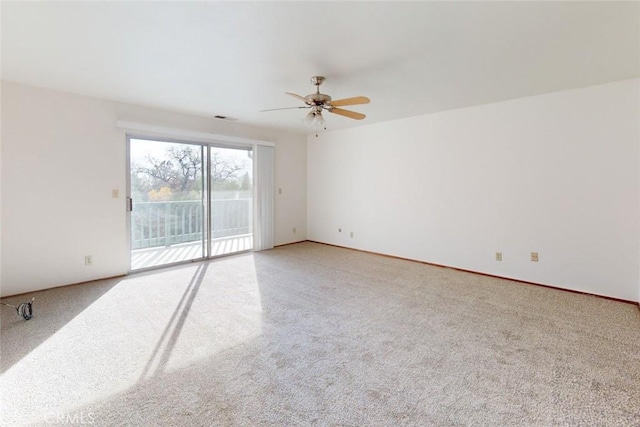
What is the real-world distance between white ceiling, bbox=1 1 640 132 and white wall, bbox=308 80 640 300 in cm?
40

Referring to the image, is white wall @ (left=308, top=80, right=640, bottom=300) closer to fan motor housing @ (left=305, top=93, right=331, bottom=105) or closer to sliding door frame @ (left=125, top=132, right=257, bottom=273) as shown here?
sliding door frame @ (left=125, top=132, right=257, bottom=273)

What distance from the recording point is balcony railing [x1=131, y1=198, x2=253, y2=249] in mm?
4309

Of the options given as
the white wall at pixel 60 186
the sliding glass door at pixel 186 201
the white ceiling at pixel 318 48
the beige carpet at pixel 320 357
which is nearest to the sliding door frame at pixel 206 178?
the sliding glass door at pixel 186 201

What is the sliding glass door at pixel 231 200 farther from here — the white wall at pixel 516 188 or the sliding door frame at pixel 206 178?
the white wall at pixel 516 188

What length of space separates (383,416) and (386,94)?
3.30 m

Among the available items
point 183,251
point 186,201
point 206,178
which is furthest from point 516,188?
point 183,251

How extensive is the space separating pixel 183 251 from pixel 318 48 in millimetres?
3913

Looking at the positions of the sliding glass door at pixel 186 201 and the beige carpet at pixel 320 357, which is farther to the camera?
the sliding glass door at pixel 186 201

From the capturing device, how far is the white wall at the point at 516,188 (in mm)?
3207

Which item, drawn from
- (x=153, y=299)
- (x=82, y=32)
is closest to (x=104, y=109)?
(x=82, y=32)

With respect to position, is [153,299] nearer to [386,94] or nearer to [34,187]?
[34,187]

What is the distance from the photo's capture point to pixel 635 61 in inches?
105

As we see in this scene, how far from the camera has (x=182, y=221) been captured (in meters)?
4.71

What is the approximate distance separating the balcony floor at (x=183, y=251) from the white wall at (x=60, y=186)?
0.37 m
